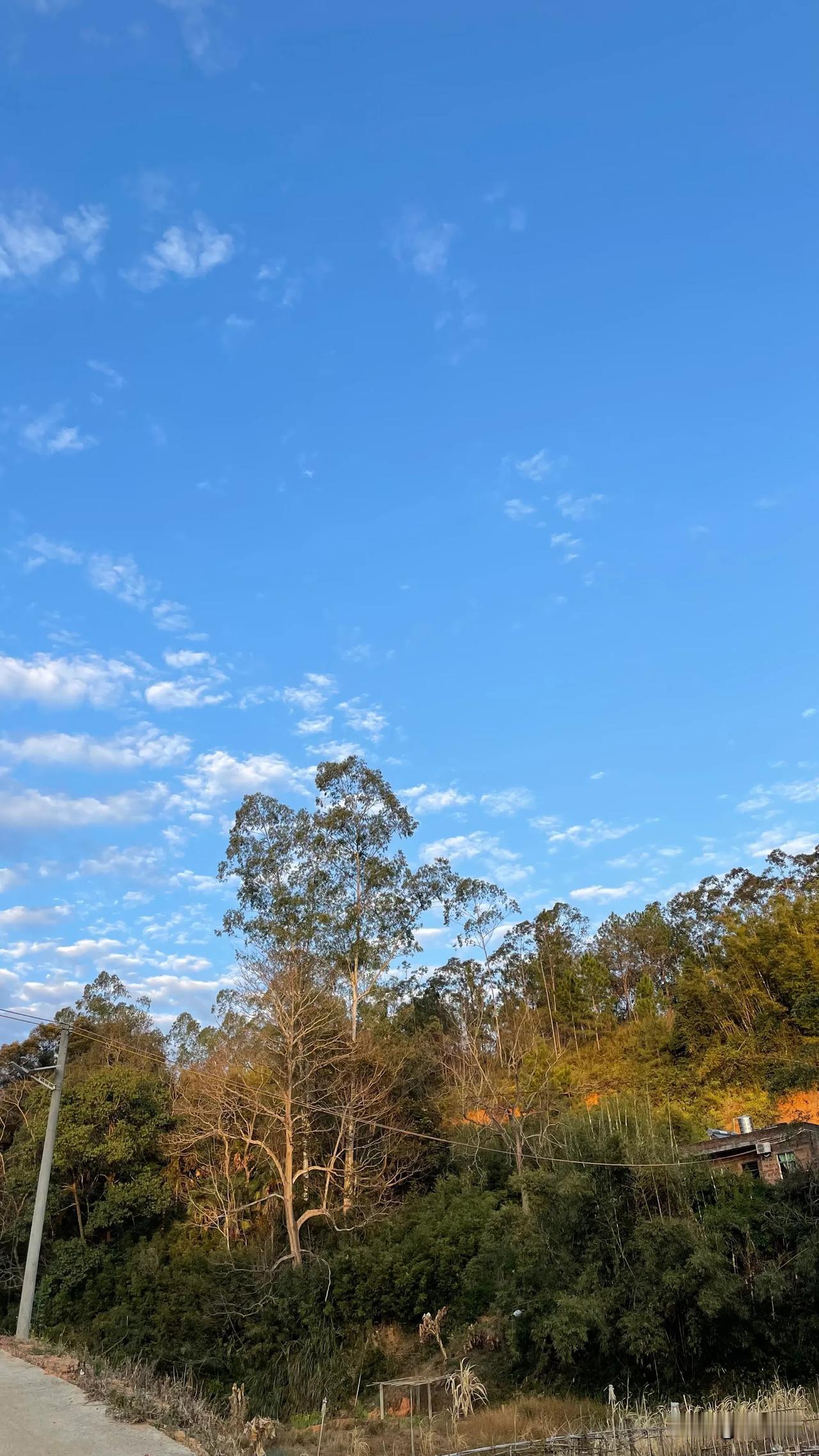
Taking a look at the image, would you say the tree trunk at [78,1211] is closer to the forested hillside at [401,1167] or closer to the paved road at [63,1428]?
the forested hillside at [401,1167]

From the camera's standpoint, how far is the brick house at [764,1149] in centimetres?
1792

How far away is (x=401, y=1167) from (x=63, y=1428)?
2005 cm

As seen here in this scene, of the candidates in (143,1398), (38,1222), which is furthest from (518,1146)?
(143,1398)

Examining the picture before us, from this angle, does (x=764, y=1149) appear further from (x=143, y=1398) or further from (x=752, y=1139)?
(x=143, y=1398)

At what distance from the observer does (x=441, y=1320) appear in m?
19.1

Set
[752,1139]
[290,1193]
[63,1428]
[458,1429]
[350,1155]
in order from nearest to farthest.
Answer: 1. [63,1428]
2. [458,1429]
3. [752,1139]
4. [290,1193]
5. [350,1155]

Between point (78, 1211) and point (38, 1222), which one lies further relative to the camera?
point (78, 1211)

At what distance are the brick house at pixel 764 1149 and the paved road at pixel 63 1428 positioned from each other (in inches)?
476

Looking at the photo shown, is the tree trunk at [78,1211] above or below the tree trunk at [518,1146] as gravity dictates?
below

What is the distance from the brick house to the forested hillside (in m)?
1.32

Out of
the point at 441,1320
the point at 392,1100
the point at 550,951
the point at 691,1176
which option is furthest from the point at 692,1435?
the point at 550,951

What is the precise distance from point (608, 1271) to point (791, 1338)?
9.43 feet

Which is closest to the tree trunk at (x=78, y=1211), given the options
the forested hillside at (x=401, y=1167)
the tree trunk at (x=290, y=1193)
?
the forested hillside at (x=401, y=1167)

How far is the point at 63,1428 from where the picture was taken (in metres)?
7.38
